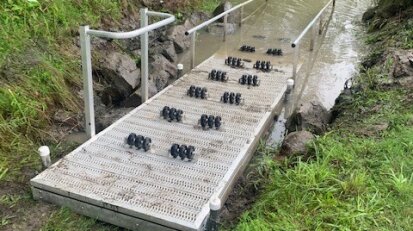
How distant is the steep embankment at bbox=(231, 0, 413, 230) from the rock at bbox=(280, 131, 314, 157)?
0.09m

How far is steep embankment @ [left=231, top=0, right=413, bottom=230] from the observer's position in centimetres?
273

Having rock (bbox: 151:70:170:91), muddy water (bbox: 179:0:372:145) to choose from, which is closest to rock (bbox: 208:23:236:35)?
muddy water (bbox: 179:0:372:145)

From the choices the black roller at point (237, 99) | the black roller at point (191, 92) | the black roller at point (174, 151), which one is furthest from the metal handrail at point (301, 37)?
the black roller at point (174, 151)

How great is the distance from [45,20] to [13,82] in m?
1.35

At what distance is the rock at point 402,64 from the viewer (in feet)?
17.2

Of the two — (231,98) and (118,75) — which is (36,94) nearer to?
(118,75)

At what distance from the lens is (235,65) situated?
629 cm

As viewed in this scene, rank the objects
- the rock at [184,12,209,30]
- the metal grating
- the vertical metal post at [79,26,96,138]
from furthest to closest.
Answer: the rock at [184,12,209,30] < the vertical metal post at [79,26,96,138] < the metal grating

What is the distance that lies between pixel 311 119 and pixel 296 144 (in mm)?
944

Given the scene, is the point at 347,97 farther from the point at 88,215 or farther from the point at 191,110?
the point at 88,215

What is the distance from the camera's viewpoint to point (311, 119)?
15.5 feet

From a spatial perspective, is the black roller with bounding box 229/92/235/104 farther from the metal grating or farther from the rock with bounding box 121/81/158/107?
the rock with bounding box 121/81/158/107

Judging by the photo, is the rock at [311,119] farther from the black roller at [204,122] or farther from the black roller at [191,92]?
the black roller at [191,92]

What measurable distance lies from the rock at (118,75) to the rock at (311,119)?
6.81 feet
